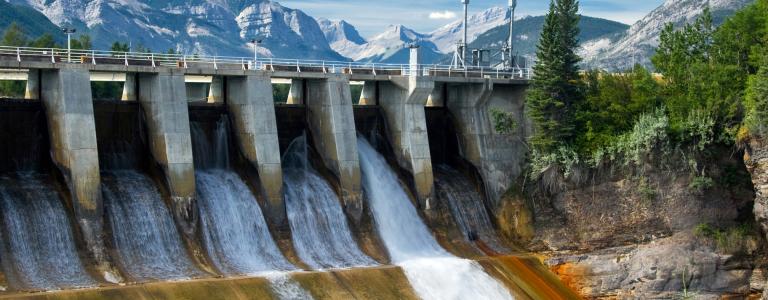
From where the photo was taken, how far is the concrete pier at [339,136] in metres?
67.9

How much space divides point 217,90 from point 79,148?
44.0 ft

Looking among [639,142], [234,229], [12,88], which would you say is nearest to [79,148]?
[234,229]

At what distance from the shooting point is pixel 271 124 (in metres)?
65.5

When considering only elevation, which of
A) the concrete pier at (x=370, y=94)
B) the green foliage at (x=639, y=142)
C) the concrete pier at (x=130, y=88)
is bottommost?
the green foliage at (x=639, y=142)

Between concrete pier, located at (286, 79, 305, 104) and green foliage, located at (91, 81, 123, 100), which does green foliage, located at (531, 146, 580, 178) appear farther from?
green foliage, located at (91, 81, 123, 100)

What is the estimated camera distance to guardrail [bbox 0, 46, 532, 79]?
6047 centimetres

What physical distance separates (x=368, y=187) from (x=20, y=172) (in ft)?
70.3

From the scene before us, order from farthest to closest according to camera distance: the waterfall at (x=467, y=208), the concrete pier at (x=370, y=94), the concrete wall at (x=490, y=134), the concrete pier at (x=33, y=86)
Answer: the concrete pier at (x=370, y=94)
the concrete wall at (x=490, y=134)
the waterfall at (x=467, y=208)
the concrete pier at (x=33, y=86)

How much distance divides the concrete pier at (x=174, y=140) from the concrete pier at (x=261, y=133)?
4.66 metres

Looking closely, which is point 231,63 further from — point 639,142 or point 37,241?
point 639,142

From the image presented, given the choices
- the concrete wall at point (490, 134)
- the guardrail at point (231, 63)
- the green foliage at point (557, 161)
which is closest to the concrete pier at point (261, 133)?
the guardrail at point (231, 63)

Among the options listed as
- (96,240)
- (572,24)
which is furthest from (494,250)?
(96,240)

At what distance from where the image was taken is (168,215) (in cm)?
6000

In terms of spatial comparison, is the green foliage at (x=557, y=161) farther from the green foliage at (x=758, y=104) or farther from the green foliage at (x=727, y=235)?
the green foliage at (x=758, y=104)
